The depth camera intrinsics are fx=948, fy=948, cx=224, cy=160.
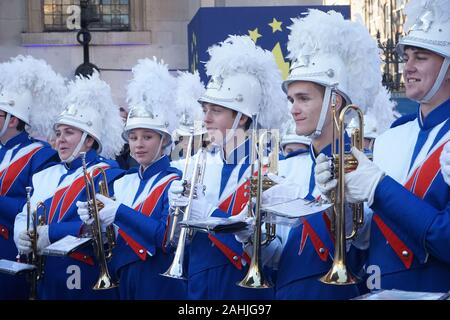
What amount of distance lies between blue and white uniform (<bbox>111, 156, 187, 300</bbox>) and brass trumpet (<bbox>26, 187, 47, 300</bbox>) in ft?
1.99

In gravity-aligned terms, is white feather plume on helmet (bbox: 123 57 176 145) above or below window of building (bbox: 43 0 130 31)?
below

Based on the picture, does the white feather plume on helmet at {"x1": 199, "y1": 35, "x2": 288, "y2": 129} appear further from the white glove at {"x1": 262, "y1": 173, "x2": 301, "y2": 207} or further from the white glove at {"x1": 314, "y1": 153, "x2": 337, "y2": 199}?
the white glove at {"x1": 314, "y1": 153, "x2": 337, "y2": 199}

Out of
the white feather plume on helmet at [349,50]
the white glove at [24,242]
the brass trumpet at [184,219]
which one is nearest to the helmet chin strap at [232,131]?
the brass trumpet at [184,219]

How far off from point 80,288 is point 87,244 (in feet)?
1.97

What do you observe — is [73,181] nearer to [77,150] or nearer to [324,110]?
[77,150]

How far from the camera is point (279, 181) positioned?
4809 mm

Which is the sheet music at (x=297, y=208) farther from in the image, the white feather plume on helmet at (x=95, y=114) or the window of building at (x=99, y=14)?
the window of building at (x=99, y=14)

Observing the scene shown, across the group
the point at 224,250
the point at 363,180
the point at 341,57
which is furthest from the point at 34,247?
the point at 363,180

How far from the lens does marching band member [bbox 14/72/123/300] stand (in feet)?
21.7

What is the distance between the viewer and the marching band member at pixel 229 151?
5.41 meters

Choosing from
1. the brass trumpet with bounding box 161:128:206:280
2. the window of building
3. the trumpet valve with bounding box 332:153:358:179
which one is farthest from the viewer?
the window of building

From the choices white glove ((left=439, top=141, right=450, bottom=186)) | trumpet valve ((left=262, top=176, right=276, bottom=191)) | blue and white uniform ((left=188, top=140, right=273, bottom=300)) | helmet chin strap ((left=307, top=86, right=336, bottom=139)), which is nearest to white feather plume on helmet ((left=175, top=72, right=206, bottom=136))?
blue and white uniform ((left=188, top=140, right=273, bottom=300))
